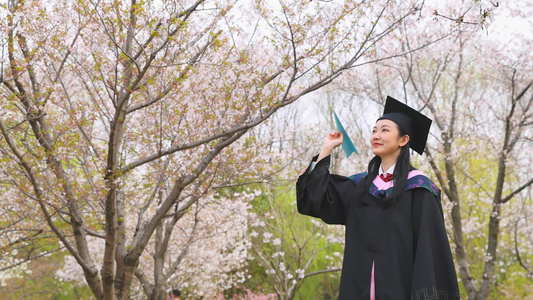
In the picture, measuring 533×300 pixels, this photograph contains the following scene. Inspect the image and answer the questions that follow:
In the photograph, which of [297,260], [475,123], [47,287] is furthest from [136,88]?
[47,287]

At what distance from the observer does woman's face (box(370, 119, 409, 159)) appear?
2381mm

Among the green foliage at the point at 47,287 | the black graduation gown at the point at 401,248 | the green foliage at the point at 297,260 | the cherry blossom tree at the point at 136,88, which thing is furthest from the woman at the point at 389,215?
the green foliage at the point at 47,287

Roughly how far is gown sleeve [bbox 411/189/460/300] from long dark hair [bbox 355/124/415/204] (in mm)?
90

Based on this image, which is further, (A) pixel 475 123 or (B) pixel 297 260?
(B) pixel 297 260

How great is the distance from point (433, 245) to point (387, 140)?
1.69ft

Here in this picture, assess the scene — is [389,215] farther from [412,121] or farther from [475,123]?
[475,123]

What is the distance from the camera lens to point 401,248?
2.19 meters

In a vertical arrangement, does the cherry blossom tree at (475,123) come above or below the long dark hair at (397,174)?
above

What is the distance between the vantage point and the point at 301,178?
246cm

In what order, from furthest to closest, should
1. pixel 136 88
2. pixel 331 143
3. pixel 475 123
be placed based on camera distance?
1. pixel 475 123
2. pixel 136 88
3. pixel 331 143

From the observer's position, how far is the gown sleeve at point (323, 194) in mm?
2410

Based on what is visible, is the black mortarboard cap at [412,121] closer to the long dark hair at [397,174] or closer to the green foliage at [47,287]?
the long dark hair at [397,174]

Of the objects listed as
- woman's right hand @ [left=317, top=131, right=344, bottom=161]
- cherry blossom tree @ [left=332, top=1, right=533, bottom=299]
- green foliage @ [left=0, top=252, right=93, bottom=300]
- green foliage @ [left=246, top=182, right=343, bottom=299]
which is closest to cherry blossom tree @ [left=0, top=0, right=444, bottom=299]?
woman's right hand @ [left=317, top=131, right=344, bottom=161]

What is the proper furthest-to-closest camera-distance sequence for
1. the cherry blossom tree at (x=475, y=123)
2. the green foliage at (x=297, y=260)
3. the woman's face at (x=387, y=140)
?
the green foliage at (x=297, y=260), the cherry blossom tree at (x=475, y=123), the woman's face at (x=387, y=140)
